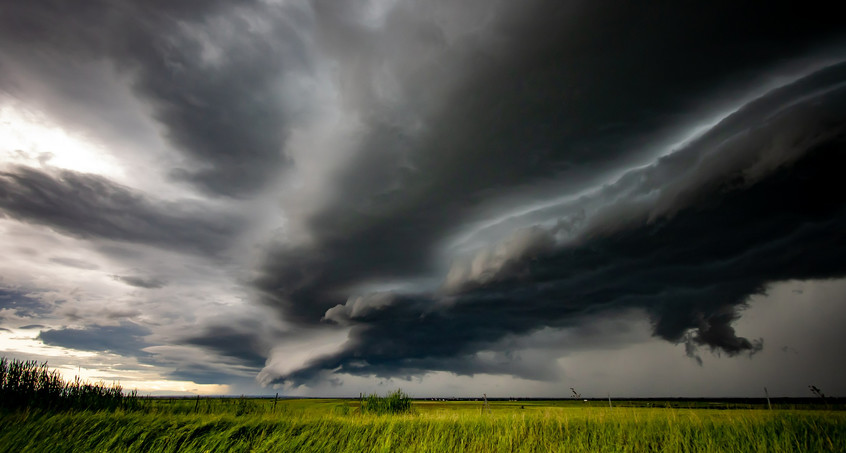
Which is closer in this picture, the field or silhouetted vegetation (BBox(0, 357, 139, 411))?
the field

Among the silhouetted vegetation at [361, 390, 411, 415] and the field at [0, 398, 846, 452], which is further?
the silhouetted vegetation at [361, 390, 411, 415]

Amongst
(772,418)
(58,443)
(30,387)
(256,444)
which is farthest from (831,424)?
(30,387)

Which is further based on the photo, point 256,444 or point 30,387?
point 30,387

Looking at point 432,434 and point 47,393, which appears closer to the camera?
point 432,434

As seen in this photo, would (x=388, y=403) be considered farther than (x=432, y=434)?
Yes

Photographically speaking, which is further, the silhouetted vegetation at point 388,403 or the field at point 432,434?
the silhouetted vegetation at point 388,403

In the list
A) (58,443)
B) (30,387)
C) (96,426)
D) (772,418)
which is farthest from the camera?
(30,387)

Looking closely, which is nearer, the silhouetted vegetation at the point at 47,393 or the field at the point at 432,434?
the field at the point at 432,434

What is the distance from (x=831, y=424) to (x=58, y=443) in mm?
27838

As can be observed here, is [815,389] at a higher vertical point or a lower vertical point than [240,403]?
higher

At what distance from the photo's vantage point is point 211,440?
12602 mm

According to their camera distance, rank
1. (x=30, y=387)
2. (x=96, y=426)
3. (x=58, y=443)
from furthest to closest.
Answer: (x=30, y=387) < (x=96, y=426) < (x=58, y=443)

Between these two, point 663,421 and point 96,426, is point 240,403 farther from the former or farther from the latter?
point 663,421

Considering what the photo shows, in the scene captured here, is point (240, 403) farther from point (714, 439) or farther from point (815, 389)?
point (815, 389)
